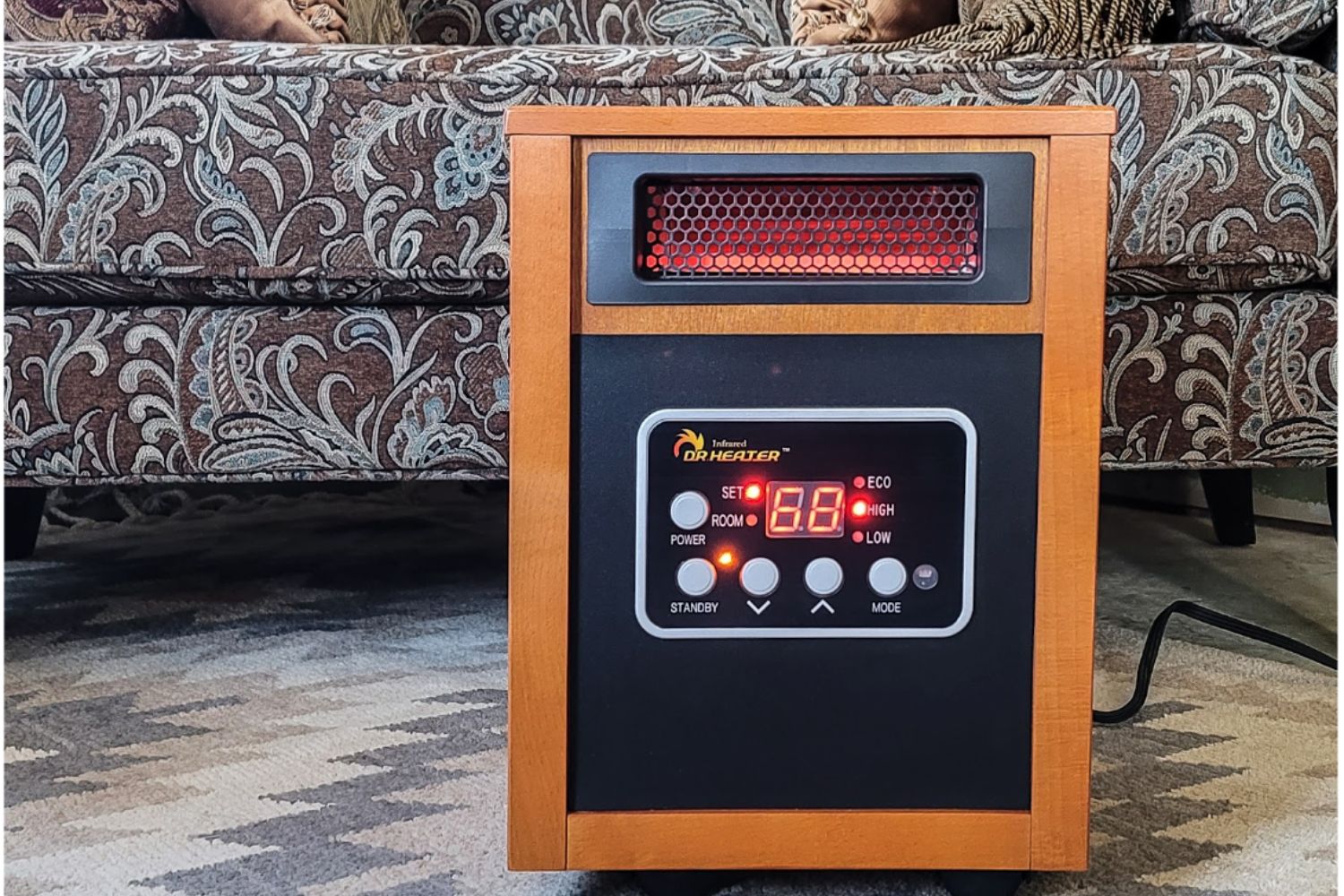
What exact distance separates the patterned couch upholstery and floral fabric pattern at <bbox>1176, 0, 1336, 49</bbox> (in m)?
0.03

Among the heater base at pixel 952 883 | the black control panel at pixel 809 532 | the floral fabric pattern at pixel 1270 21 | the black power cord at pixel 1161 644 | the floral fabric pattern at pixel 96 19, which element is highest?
the floral fabric pattern at pixel 96 19

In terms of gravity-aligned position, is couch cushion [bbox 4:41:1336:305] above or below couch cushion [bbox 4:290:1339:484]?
above

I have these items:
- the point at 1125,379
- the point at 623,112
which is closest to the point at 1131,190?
the point at 1125,379

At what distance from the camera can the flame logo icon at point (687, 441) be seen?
61cm

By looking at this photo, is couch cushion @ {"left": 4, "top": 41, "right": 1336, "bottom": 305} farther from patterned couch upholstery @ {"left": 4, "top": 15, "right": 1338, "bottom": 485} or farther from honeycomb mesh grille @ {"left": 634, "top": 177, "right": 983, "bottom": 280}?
honeycomb mesh grille @ {"left": 634, "top": 177, "right": 983, "bottom": 280}

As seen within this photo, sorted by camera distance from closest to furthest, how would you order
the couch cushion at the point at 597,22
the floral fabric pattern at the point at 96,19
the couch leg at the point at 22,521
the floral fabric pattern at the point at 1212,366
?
the floral fabric pattern at the point at 1212,366, the floral fabric pattern at the point at 96,19, the couch leg at the point at 22,521, the couch cushion at the point at 597,22

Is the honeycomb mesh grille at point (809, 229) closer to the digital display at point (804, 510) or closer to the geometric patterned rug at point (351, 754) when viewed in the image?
the digital display at point (804, 510)

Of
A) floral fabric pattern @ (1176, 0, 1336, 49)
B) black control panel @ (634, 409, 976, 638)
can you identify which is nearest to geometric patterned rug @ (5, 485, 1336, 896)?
black control panel @ (634, 409, 976, 638)

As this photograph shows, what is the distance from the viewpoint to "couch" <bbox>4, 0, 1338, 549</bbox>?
3.28 ft

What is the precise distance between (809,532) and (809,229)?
0.50ft

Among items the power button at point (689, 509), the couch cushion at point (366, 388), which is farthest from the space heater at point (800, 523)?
the couch cushion at point (366, 388)

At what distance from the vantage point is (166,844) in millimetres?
702

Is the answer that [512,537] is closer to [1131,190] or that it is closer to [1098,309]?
[1098,309]

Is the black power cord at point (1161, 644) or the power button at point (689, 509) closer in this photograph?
the power button at point (689, 509)
